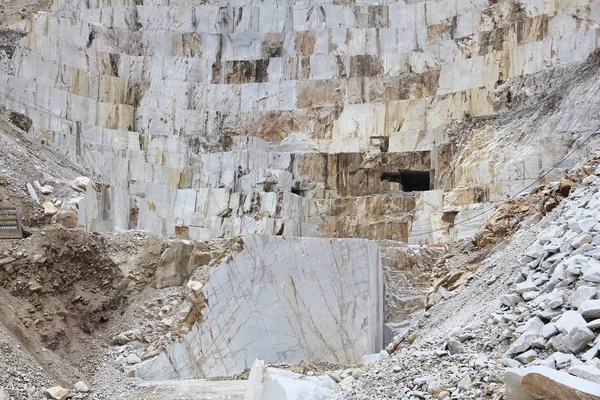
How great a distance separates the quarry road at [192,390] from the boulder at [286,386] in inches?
68.5

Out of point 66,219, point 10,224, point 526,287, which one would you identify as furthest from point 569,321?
point 66,219

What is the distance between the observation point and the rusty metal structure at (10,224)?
1309 cm

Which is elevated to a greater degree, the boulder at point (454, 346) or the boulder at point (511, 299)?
the boulder at point (511, 299)

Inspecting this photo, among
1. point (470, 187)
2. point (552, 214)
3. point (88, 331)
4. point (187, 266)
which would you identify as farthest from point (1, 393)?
point (470, 187)

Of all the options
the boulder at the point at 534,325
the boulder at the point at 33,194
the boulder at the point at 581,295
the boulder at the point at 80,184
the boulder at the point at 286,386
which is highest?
the boulder at the point at 80,184

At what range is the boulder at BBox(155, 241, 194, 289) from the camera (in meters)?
14.5

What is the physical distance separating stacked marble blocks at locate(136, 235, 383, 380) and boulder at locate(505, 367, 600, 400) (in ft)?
24.6

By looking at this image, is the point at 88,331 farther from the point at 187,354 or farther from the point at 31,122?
the point at 31,122

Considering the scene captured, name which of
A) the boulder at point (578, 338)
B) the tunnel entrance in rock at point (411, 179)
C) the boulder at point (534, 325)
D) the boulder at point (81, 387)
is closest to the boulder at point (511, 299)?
the boulder at point (534, 325)

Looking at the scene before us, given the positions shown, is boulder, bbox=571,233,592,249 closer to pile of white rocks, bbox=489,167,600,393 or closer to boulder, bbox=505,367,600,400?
pile of white rocks, bbox=489,167,600,393

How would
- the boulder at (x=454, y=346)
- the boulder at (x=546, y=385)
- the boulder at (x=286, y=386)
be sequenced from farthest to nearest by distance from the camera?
the boulder at (x=286, y=386) → the boulder at (x=454, y=346) → the boulder at (x=546, y=385)

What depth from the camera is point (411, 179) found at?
27.6 meters

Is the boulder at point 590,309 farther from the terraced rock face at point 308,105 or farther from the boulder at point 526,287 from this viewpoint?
the terraced rock face at point 308,105

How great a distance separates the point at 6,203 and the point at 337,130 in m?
17.3
